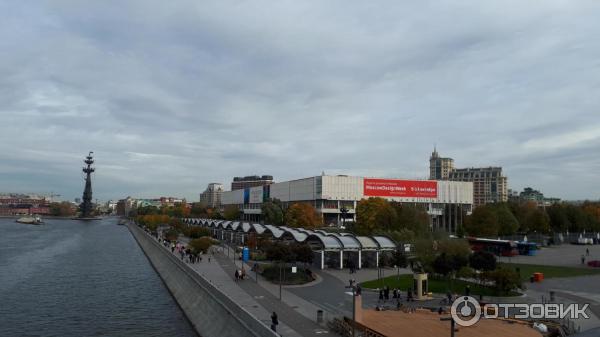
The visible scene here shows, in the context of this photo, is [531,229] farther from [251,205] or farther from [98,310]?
[251,205]

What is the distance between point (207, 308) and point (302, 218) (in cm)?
8551

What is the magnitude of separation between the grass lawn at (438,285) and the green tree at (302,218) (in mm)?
71877

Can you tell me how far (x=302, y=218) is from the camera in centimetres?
12194

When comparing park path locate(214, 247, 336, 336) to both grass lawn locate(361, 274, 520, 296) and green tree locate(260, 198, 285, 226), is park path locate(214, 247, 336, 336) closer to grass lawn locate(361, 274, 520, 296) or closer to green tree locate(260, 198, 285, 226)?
grass lawn locate(361, 274, 520, 296)

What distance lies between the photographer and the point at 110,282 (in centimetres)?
5941

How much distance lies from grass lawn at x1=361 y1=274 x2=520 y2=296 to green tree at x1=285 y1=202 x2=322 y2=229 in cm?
7188

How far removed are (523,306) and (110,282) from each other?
4634cm

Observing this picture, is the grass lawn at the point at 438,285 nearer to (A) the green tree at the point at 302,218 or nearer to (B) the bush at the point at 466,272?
(B) the bush at the point at 466,272

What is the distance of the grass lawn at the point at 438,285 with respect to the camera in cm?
4158

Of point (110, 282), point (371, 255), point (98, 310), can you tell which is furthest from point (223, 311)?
point (110, 282)

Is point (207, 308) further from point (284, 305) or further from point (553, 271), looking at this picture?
point (553, 271)

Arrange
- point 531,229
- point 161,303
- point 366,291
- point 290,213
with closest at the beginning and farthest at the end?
point 366,291
point 161,303
point 531,229
point 290,213

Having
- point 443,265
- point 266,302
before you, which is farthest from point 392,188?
point 266,302

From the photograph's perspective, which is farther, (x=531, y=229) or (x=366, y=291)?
(x=531, y=229)
